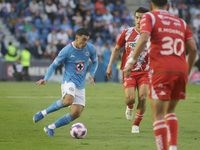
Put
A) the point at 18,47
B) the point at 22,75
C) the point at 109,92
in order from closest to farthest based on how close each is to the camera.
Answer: the point at 109,92
the point at 22,75
the point at 18,47

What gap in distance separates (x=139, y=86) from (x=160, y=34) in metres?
3.43

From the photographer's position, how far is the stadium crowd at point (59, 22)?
87.3 feet

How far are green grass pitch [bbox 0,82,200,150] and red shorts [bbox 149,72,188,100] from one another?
1.69 meters

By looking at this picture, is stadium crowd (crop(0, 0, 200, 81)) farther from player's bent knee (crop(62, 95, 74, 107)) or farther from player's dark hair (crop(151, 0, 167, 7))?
player's dark hair (crop(151, 0, 167, 7))

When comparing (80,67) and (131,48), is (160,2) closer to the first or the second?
(131,48)

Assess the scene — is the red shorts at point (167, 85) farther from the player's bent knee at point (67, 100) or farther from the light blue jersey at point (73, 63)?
the light blue jersey at point (73, 63)

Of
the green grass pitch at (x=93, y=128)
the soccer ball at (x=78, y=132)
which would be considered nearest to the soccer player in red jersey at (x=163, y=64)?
the green grass pitch at (x=93, y=128)

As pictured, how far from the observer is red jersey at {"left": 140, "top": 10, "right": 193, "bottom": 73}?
564 centimetres

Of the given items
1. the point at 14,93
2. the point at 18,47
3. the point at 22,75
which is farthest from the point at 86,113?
the point at 18,47

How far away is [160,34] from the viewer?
5668 mm

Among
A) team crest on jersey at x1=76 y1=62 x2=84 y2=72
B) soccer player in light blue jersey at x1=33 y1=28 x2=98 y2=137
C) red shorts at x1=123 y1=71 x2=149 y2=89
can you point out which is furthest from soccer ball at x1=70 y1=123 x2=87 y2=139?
red shorts at x1=123 y1=71 x2=149 y2=89

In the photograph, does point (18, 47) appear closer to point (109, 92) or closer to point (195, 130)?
point (109, 92)

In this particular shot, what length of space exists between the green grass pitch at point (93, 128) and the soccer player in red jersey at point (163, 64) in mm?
1571

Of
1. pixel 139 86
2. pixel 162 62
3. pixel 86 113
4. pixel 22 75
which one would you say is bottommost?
pixel 22 75
